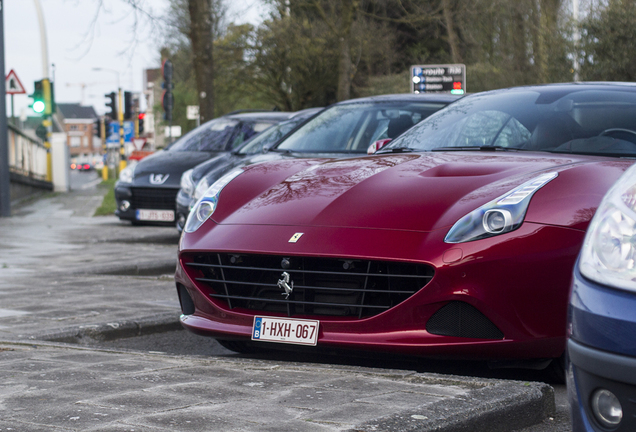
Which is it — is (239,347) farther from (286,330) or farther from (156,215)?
(156,215)

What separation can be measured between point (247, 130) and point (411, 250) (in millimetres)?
8968

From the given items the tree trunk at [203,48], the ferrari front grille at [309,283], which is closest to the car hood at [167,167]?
the tree trunk at [203,48]

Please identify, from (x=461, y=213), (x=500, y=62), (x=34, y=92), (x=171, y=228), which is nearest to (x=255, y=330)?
(x=461, y=213)

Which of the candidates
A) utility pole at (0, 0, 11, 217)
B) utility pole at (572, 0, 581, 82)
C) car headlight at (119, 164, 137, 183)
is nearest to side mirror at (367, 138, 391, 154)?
car headlight at (119, 164, 137, 183)

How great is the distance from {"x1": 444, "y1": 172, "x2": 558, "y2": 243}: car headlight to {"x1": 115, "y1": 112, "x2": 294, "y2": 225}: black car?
332 inches

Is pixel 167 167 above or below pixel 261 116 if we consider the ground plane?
below

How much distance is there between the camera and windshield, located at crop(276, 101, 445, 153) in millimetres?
7266

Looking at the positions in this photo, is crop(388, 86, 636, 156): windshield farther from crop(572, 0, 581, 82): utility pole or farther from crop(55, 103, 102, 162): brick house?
crop(55, 103, 102, 162): brick house

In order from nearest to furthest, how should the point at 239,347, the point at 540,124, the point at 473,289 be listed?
the point at 473,289
the point at 239,347
the point at 540,124

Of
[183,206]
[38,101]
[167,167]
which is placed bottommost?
[183,206]

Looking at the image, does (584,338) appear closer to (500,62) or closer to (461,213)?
(461,213)

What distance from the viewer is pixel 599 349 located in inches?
84.9

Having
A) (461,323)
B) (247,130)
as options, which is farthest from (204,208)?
(247,130)

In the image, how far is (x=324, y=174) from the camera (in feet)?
14.4
